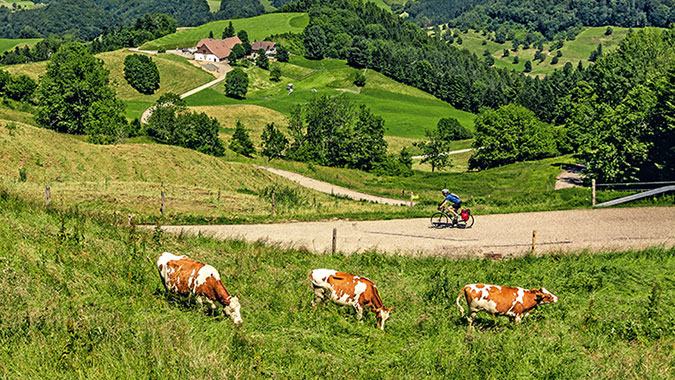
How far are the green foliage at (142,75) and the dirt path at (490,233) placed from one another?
139 metres

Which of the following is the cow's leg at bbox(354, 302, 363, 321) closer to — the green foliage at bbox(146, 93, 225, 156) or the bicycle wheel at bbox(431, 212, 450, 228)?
the bicycle wheel at bbox(431, 212, 450, 228)

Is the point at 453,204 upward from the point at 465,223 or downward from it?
upward

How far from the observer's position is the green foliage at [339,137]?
94.4m

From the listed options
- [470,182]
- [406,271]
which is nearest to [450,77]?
[470,182]

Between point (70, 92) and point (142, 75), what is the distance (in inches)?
2888

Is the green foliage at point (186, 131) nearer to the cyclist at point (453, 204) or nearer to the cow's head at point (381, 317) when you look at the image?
the cyclist at point (453, 204)

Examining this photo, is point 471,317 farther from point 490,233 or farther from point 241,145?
point 241,145

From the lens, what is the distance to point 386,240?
27656 millimetres

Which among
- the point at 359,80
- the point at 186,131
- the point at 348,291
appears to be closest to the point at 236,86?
the point at 359,80

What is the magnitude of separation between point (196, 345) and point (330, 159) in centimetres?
8565

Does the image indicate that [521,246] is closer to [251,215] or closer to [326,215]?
[326,215]

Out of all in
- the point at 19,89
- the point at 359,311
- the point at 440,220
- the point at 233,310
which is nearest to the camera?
the point at 233,310

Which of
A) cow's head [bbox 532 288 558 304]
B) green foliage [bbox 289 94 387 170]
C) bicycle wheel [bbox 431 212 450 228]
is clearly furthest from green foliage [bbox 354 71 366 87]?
cow's head [bbox 532 288 558 304]

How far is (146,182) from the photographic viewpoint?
4447 cm
